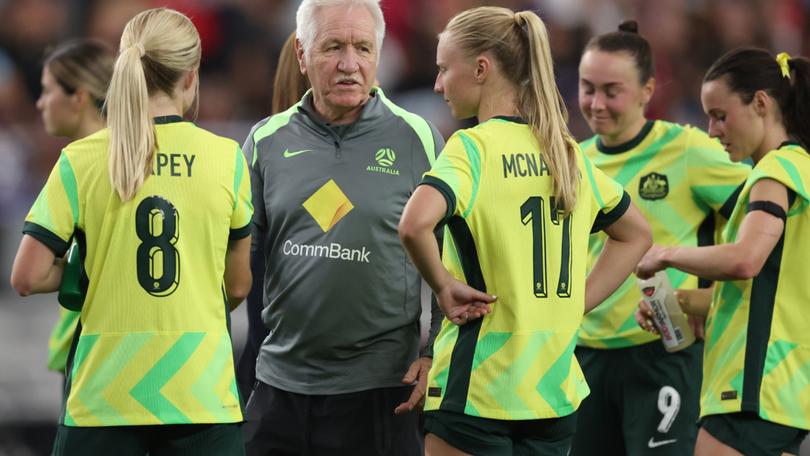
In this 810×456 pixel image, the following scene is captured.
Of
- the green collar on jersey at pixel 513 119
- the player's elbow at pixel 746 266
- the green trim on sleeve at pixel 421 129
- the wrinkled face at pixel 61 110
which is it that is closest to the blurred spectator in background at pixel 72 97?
the wrinkled face at pixel 61 110

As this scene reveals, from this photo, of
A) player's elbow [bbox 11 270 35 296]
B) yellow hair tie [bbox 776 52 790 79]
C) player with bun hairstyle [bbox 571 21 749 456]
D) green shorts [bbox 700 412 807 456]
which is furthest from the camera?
player with bun hairstyle [bbox 571 21 749 456]

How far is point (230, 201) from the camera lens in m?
3.56

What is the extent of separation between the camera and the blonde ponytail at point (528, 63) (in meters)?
3.65

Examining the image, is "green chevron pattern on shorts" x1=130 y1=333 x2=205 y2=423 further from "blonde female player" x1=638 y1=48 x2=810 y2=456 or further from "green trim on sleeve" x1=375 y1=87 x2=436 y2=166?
"blonde female player" x1=638 y1=48 x2=810 y2=456

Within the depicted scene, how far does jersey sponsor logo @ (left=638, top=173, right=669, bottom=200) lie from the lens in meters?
5.12

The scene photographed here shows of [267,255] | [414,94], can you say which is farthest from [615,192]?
[414,94]

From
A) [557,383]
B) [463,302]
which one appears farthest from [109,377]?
[557,383]

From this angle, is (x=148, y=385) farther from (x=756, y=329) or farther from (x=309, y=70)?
(x=756, y=329)

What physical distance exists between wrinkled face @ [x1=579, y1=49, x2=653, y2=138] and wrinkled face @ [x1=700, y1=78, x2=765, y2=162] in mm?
640

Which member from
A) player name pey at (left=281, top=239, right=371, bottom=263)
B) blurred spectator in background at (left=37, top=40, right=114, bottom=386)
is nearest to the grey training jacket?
player name pey at (left=281, top=239, right=371, bottom=263)

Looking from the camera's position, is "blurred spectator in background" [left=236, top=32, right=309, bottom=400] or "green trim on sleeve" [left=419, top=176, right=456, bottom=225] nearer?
"green trim on sleeve" [left=419, top=176, right=456, bottom=225]

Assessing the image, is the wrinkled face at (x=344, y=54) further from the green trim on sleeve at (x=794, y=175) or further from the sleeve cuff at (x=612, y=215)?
the green trim on sleeve at (x=794, y=175)

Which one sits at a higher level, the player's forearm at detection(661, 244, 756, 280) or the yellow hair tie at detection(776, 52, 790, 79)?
the yellow hair tie at detection(776, 52, 790, 79)

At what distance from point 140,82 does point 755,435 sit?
2.29 meters
